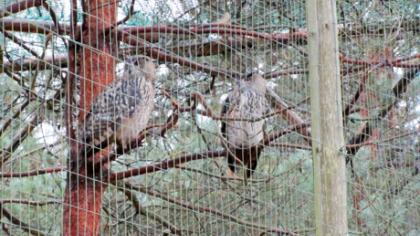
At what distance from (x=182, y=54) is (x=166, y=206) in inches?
29.3

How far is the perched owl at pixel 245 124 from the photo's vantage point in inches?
129

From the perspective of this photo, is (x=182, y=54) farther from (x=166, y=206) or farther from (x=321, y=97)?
(x=321, y=97)

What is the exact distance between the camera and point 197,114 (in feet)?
9.67

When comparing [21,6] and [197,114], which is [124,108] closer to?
[197,114]

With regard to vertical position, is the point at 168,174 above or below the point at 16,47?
below

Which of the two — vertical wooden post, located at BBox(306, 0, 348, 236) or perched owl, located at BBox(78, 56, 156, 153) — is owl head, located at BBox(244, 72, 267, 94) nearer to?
perched owl, located at BBox(78, 56, 156, 153)

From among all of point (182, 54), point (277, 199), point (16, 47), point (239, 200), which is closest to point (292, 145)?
point (277, 199)

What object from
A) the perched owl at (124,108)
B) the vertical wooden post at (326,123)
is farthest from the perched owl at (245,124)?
the vertical wooden post at (326,123)

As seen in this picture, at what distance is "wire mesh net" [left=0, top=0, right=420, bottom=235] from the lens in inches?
119

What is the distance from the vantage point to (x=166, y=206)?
3.59m

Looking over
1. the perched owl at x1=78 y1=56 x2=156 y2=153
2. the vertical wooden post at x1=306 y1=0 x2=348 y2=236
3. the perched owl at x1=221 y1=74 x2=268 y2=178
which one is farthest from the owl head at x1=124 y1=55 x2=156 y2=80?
the vertical wooden post at x1=306 y1=0 x2=348 y2=236

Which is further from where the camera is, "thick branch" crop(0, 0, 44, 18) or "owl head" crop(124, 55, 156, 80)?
"owl head" crop(124, 55, 156, 80)

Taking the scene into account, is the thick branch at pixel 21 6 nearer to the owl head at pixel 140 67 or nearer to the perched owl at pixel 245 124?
the owl head at pixel 140 67

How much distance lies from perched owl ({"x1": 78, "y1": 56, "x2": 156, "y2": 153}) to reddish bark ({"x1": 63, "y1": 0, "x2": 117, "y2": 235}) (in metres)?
0.09
